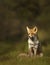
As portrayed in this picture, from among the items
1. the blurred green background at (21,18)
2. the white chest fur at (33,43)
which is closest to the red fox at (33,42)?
the white chest fur at (33,43)

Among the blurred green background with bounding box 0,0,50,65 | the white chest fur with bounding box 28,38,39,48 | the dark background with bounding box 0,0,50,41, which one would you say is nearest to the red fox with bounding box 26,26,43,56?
the white chest fur with bounding box 28,38,39,48

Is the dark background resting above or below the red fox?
above

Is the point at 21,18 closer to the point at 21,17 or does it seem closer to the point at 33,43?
the point at 21,17

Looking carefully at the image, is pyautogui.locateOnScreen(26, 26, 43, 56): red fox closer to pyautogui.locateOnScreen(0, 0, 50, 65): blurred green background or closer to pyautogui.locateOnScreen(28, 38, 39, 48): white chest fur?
pyautogui.locateOnScreen(28, 38, 39, 48): white chest fur

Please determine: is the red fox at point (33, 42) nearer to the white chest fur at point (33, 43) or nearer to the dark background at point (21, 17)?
the white chest fur at point (33, 43)

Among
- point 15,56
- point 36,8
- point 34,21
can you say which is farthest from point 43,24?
point 15,56

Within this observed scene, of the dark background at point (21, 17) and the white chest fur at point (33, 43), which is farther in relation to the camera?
the dark background at point (21, 17)

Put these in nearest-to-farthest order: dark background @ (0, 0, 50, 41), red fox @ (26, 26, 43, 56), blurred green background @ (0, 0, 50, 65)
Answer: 1. red fox @ (26, 26, 43, 56)
2. blurred green background @ (0, 0, 50, 65)
3. dark background @ (0, 0, 50, 41)

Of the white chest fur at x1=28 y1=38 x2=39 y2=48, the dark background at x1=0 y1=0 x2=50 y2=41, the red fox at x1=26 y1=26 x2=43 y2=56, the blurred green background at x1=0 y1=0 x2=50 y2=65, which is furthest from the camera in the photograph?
the dark background at x1=0 y1=0 x2=50 y2=41

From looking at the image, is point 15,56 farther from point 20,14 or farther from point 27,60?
point 20,14

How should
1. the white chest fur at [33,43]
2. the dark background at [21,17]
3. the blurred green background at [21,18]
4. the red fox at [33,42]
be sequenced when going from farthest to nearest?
1. the dark background at [21,17]
2. the blurred green background at [21,18]
3. the white chest fur at [33,43]
4. the red fox at [33,42]

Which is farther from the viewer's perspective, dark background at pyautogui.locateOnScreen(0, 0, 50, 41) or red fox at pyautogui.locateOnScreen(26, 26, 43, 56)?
dark background at pyautogui.locateOnScreen(0, 0, 50, 41)

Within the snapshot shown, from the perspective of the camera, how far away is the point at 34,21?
29250 millimetres

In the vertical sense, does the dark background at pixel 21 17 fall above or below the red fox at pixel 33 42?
above
